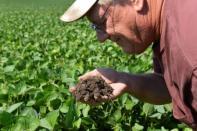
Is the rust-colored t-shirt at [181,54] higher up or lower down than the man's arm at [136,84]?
higher up

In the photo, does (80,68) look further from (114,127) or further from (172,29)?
(172,29)

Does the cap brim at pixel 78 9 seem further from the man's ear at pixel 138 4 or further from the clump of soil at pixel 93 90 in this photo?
the clump of soil at pixel 93 90

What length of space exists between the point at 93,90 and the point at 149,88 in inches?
13.2

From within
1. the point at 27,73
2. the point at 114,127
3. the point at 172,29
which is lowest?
the point at 114,127

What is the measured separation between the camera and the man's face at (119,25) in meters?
2.53

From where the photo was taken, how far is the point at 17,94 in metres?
3.56

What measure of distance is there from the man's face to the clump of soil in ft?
0.80

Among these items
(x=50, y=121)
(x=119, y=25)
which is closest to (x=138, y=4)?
(x=119, y=25)

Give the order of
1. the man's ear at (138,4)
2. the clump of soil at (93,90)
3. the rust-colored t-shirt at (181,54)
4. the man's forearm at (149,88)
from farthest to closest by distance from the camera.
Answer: the man's forearm at (149,88)
the clump of soil at (93,90)
the man's ear at (138,4)
the rust-colored t-shirt at (181,54)

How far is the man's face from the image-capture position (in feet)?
8.29

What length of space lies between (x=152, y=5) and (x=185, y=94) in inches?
14.9

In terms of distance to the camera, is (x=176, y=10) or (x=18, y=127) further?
(x=18, y=127)

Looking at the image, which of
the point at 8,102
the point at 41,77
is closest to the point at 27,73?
the point at 41,77

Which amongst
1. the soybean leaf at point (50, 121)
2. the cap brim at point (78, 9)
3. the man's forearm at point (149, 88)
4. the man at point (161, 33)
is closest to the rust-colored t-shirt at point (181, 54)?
the man at point (161, 33)
